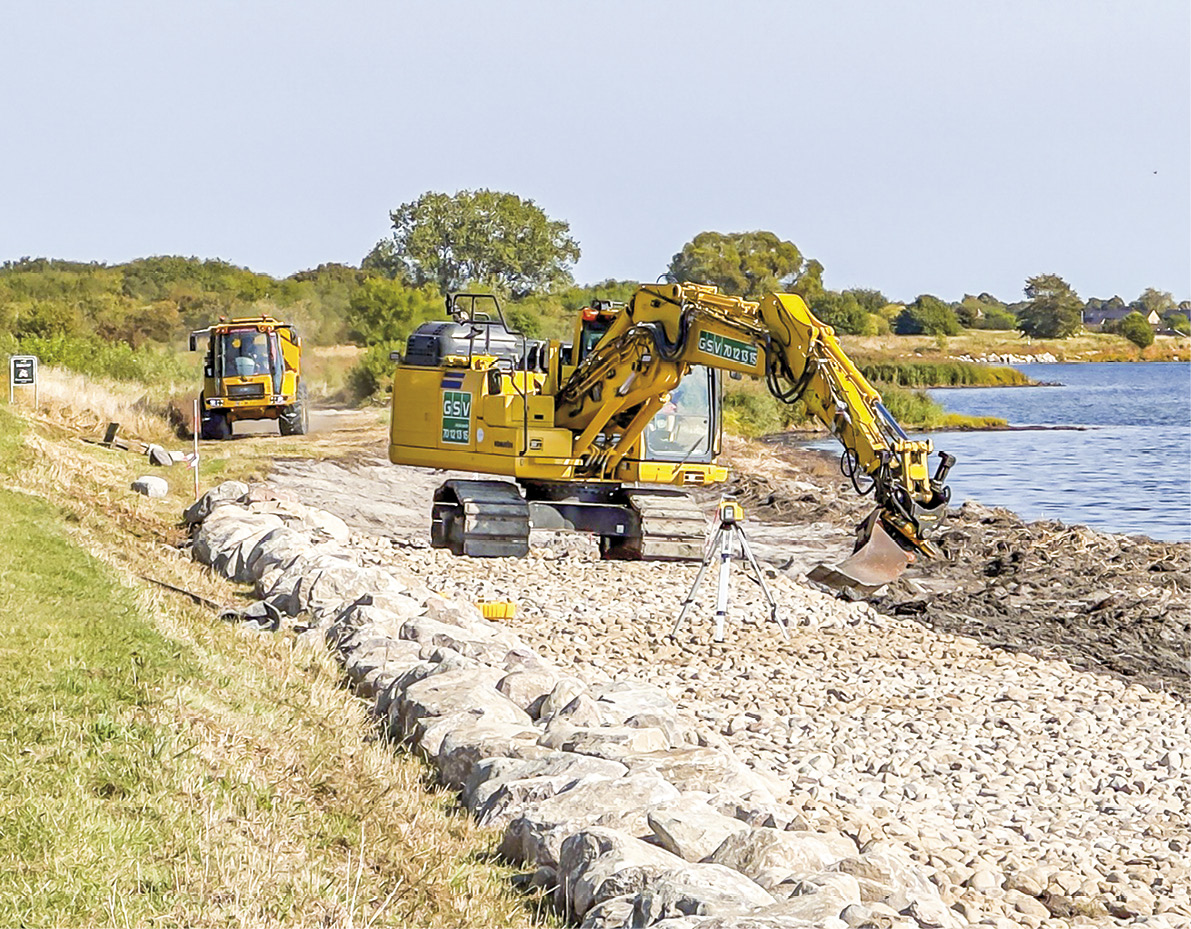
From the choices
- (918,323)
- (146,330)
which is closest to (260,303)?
(146,330)

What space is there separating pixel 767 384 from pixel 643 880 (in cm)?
956

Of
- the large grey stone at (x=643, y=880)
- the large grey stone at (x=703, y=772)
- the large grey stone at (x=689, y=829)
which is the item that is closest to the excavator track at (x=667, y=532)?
the large grey stone at (x=703, y=772)

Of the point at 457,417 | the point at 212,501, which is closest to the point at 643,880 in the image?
the point at 457,417

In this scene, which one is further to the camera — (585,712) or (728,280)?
(728,280)

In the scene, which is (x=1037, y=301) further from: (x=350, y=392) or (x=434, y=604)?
(x=434, y=604)

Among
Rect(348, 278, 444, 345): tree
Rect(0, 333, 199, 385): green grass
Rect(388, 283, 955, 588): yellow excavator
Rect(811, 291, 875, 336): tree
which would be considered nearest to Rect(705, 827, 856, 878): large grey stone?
Rect(388, 283, 955, 588): yellow excavator

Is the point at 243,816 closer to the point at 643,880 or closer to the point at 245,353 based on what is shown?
the point at 643,880

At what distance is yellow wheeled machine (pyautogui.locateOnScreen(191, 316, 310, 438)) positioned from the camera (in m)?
33.4

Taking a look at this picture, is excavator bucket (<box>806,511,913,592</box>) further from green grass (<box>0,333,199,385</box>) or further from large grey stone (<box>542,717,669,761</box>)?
green grass (<box>0,333,199,385</box>)

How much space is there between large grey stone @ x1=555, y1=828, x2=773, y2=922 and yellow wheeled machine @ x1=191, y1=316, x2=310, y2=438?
27.9m

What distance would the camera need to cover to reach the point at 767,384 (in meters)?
15.1

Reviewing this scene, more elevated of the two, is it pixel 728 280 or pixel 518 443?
pixel 728 280

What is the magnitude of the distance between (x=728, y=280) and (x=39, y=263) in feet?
165

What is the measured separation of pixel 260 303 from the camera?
246 feet
